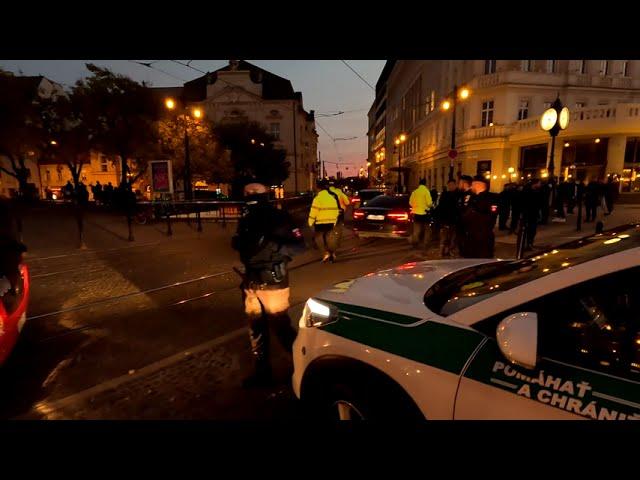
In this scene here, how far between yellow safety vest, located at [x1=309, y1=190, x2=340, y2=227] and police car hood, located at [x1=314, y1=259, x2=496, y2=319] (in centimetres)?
502

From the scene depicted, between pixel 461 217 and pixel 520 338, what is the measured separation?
480 centimetres

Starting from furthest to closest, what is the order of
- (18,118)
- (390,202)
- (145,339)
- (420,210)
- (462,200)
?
(18,118) < (390,202) < (420,210) < (462,200) < (145,339)

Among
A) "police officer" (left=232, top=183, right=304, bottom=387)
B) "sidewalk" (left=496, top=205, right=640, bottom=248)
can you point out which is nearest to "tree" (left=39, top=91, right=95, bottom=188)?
"sidewalk" (left=496, top=205, right=640, bottom=248)

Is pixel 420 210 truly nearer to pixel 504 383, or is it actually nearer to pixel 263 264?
pixel 263 264

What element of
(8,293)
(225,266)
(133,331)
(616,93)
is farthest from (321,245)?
(616,93)

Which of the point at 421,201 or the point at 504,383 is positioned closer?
the point at 504,383

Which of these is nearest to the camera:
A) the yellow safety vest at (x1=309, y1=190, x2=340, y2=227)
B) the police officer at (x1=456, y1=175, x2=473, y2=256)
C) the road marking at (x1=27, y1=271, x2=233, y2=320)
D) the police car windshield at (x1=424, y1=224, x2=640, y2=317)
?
the police car windshield at (x1=424, y1=224, x2=640, y2=317)

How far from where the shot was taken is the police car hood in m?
2.17

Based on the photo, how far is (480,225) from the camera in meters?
5.54

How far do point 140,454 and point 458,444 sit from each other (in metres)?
1.37

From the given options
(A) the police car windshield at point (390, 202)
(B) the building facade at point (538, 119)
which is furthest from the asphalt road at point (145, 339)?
(B) the building facade at point (538, 119)

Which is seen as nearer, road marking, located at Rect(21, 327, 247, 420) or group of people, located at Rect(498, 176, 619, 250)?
road marking, located at Rect(21, 327, 247, 420)

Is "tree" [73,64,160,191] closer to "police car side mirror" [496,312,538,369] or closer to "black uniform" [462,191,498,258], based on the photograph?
"black uniform" [462,191,498,258]

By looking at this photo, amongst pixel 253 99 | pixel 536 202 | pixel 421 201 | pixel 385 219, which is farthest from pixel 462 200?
pixel 253 99
